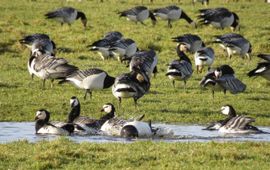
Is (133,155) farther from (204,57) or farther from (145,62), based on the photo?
(204,57)

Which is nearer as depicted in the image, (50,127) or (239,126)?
(50,127)

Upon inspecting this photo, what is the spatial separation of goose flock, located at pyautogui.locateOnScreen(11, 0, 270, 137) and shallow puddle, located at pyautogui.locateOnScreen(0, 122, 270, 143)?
22 centimetres

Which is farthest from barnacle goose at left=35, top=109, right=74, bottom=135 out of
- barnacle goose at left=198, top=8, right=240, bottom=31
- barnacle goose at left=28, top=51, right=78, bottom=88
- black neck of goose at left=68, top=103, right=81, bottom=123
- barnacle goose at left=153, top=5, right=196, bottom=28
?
barnacle goose at left=153, top=5, right=196, bottom=28

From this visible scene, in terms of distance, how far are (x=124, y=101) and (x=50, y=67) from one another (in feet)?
7.01

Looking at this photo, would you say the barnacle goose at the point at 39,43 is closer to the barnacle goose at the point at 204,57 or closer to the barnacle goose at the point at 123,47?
the barnacle goose at the point at 123,47

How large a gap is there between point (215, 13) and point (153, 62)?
13.0 metres

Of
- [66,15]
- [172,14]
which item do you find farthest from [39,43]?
[172,14]

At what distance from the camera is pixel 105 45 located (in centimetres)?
2461

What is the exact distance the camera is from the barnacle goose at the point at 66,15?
3297 cm

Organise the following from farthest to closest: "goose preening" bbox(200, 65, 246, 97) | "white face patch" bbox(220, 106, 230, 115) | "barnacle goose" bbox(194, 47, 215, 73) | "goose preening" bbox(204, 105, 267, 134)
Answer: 1. "barnacle goose" bbox(194, 47, 215, 73)
2. "goose preening" bbox(200, 65, 246, 97)
3. "white face patch" bbox(220, 106, 230, 115)
4. "goose preening" bbox(204, 105, 267, 134)

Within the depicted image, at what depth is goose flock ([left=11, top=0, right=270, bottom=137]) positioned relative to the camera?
47.5 feet

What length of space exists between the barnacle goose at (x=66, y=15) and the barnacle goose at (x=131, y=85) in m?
15.5

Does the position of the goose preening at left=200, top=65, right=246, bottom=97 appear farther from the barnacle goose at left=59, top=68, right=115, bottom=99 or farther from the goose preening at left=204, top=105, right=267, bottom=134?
the goose preening at left=204, top=105, right=267, bottom=134

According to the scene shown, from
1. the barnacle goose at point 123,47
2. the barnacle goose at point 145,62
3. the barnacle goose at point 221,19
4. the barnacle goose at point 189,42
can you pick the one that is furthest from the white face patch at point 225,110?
the barnacle goose at point 221,19
